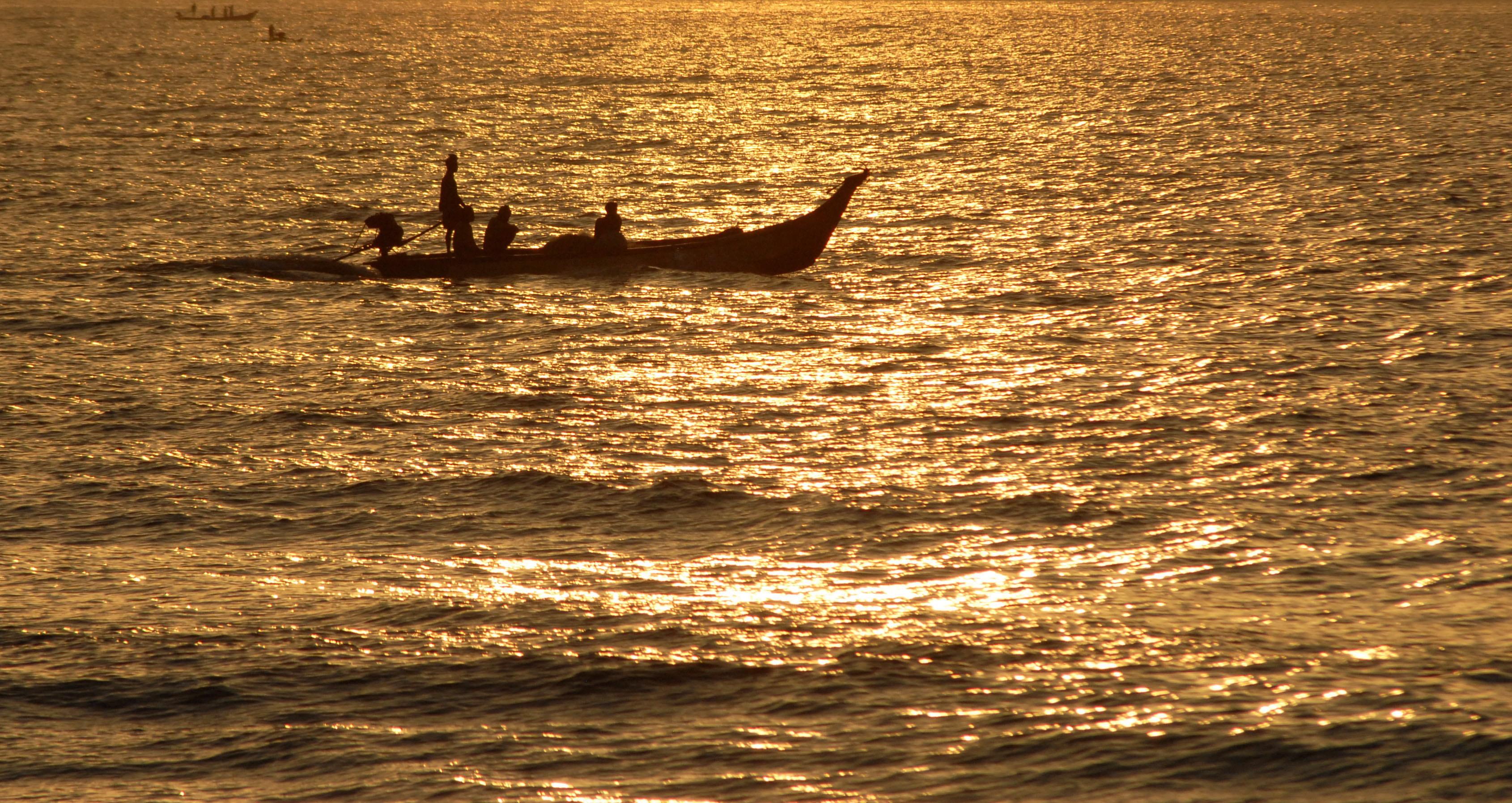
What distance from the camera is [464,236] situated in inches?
1033

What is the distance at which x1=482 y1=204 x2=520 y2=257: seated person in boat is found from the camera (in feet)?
85.1

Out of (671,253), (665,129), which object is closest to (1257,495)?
(671,253)

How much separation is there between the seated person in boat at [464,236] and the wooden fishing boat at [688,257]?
0.75 feet

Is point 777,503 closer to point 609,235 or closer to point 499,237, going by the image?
point 609,235

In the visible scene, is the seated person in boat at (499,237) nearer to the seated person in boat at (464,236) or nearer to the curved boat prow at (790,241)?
the seated person in boat at (464,236)

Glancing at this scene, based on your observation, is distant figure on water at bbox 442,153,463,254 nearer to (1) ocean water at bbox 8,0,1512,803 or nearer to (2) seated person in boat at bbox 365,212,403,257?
(2) seated person in boat at bbox 365,212,403,257

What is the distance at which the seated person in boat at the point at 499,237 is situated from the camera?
85.1 feet

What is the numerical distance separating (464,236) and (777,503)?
12.7 meters

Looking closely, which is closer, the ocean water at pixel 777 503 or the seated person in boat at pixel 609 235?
the ocean water at pixel 777 503

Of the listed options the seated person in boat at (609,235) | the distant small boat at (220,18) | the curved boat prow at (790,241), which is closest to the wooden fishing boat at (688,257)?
the curved boat prow at (790,241)

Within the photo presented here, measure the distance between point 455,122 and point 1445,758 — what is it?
5447cm

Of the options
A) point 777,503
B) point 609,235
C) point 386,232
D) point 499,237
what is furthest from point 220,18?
point 777,503

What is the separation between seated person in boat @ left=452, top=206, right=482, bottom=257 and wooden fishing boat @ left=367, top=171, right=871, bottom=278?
9.0 inches

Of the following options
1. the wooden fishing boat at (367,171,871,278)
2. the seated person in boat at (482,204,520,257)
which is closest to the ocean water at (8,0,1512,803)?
the wooden fishing boat at (367,171,871,278)
